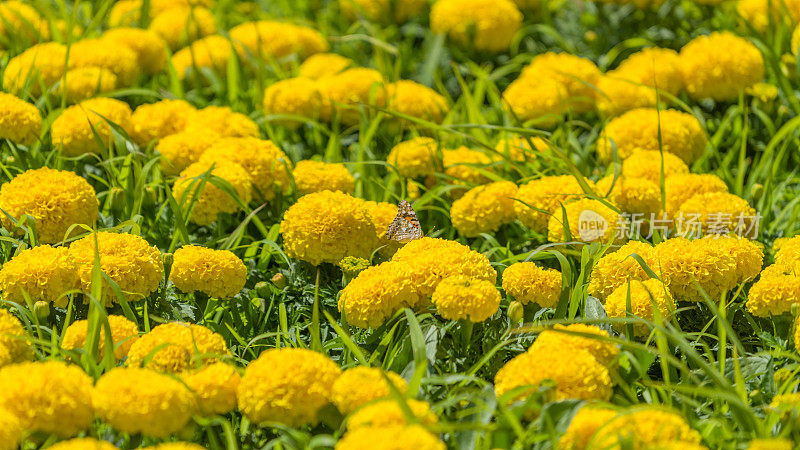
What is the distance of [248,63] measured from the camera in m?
4.43

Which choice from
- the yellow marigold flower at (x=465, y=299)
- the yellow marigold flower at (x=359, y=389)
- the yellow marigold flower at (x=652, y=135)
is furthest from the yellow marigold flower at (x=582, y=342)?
the yellow marigold flower at (x=652, y=135)

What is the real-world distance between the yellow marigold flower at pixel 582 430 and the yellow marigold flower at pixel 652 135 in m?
1.69

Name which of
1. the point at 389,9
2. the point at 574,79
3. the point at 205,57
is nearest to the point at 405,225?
the point at 574,79

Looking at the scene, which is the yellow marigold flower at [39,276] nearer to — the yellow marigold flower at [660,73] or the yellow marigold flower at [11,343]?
the yellow marigold flower at [11,343]

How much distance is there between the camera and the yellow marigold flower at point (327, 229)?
2.82 meters

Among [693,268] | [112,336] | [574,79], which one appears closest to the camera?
[112,336]

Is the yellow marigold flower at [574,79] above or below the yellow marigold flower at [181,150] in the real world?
above

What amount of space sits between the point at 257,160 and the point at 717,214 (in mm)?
1496

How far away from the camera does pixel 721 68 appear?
13.0ft

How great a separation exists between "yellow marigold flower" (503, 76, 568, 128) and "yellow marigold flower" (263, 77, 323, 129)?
2.57 ft

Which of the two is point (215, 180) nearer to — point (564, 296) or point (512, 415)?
point (564, 296)

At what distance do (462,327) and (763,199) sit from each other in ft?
4.92

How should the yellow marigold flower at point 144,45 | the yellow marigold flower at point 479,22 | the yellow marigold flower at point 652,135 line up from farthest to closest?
1. the yellow marigold flower at point 479,22
2. the yellow marigold flower at point 144,45
3. the yellow marigold flower at point 652,135

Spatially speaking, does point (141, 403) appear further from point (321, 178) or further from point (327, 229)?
point (321, 178)
